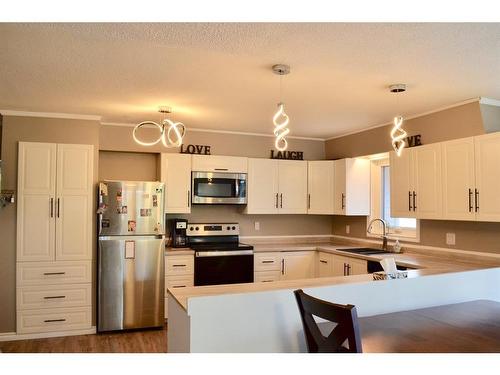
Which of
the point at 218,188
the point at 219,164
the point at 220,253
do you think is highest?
the point at 219,164

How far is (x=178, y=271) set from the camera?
188 inches

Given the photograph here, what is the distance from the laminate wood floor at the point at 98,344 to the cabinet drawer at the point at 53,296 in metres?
0.33

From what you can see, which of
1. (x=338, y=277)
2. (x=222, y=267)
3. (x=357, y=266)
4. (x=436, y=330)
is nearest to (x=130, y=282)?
(x=222, y=267)

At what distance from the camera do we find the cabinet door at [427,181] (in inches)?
151

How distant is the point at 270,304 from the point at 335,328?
1.70ft

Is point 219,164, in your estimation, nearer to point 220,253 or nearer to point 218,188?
point 218,188

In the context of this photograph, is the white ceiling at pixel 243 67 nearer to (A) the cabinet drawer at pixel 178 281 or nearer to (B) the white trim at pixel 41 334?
(A) the cabinet drawer at pixel 178 281

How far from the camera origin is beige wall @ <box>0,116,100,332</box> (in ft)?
13.8

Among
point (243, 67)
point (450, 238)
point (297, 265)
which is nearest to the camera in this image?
point (243, 67)

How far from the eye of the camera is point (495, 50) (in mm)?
2521

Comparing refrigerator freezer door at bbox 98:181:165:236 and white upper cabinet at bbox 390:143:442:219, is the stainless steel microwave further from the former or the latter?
white upper cabinet at bbox 390:143:442:219

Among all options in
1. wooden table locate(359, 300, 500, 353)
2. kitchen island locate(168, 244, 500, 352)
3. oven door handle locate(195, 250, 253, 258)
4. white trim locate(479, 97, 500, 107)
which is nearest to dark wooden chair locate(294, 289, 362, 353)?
wooden table locate(359, 300, 500, 353)

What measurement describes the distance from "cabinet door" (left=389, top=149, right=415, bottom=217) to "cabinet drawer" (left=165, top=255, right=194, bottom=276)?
2299 millimetres
